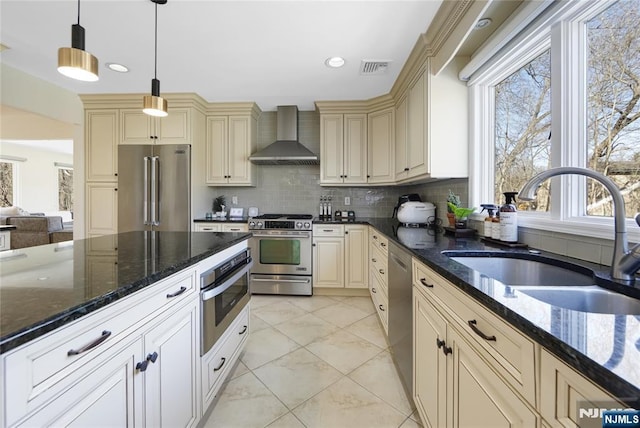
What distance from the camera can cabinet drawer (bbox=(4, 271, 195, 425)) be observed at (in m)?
0.53

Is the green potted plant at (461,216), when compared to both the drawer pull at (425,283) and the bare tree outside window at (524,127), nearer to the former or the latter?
the bare tree outside window at (524,127)

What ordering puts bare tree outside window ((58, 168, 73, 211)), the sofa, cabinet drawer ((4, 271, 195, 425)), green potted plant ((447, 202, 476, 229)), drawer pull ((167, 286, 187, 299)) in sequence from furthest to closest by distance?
bare tree outside window ((58, 168, 73, 211)), the sofa, green potted plant ((447, 202, 476, 229)), drawer pull ((167, 286, 187, 299)), cabinet drawer ((4, 271, 195, 425))

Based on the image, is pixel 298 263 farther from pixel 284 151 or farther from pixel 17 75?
pixel 17 75

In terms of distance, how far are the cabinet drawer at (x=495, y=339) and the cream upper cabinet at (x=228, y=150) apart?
10.3ft

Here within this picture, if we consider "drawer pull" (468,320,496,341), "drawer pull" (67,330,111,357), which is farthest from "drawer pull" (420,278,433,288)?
"drawer pull" (67,330,111,357)

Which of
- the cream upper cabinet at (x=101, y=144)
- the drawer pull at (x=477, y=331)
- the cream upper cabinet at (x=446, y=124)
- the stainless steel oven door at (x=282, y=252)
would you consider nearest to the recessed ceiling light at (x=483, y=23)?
the cream upper cabinet at (x=446, y=124)

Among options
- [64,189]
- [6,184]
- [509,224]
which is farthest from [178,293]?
[64,189]

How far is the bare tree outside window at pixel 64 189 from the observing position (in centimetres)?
821

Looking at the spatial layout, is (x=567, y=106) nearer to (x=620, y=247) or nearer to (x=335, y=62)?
(x=620, y=247)

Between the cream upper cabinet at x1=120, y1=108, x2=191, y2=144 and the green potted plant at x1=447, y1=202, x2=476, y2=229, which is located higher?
the cream upper cabinet at x1=120, y1=108, x2=191, y2=144

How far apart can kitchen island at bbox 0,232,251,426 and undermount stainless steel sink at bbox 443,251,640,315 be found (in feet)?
4.21

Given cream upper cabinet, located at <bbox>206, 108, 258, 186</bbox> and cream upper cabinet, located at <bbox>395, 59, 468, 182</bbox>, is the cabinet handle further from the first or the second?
cream upper cabinet, located at <bbox>206, 108, 258, 186</bbox>

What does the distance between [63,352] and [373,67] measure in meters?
2.85

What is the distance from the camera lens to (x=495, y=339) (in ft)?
2.43
